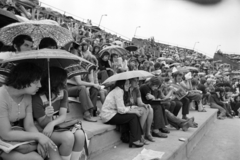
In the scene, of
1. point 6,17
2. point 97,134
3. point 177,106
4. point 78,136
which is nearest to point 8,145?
point 78,136

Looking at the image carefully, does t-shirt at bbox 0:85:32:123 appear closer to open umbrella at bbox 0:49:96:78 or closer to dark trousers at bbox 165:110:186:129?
open umbrella at bbox 0:49:96:78

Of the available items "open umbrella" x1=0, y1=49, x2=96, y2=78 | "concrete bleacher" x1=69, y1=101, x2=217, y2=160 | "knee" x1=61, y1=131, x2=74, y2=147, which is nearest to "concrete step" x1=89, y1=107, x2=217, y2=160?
"concrete bleacher" x1=69, y1=101, x2=217, y2=160

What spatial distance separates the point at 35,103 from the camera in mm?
2205

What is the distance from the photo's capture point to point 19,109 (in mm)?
1989

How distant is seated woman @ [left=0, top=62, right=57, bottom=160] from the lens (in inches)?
72.7

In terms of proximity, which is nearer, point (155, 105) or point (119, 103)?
point (119, 103)

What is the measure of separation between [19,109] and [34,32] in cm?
89

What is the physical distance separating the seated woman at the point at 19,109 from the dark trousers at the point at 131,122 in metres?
1.61

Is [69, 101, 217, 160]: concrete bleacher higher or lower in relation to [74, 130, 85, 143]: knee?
lower

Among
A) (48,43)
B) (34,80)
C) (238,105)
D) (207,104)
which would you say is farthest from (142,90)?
(238,105)

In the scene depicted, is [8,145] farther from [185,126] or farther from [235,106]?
[235,106]

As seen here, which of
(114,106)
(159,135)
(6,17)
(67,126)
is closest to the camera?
Result: (67,126)

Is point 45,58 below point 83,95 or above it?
above

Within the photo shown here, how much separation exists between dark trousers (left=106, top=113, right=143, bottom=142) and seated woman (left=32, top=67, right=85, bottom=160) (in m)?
1.20
